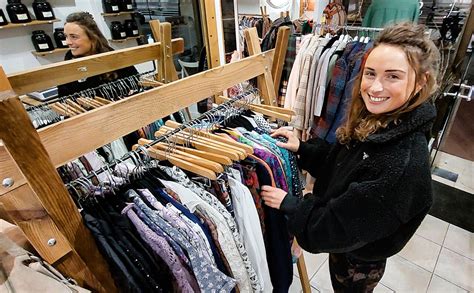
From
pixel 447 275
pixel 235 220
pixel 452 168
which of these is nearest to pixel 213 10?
pixel 235 220

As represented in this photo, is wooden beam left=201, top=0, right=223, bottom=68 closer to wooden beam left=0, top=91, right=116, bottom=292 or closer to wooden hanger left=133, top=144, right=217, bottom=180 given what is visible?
wooden hanger left=133, top=144, right=217, bottom=180

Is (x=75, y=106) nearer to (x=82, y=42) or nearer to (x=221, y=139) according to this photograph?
(x=82, y=42)

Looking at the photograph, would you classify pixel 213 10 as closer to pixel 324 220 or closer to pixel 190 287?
pixel 324 220

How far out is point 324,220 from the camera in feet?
3.06

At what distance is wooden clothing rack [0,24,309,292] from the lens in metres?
0.51

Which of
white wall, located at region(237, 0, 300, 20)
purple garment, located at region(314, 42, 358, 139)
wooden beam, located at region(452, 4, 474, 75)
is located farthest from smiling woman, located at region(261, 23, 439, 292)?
white wall, located at region(237, 0, 300, 20)

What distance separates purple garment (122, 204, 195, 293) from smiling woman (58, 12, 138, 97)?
1.16 m

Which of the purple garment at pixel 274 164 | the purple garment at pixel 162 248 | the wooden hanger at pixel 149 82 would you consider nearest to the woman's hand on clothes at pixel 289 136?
the purple garment at pixel 274 164

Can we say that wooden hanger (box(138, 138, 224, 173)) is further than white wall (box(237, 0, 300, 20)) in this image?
No

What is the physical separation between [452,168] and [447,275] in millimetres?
1453

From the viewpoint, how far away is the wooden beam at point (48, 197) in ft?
1.65

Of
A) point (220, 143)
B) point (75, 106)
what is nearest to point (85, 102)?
point (75, 106)

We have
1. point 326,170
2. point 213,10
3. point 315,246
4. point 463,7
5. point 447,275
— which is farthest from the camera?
point 463,7

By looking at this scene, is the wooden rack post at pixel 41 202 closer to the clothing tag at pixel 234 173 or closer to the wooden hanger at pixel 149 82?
the clothing tag at pixel 234 173
